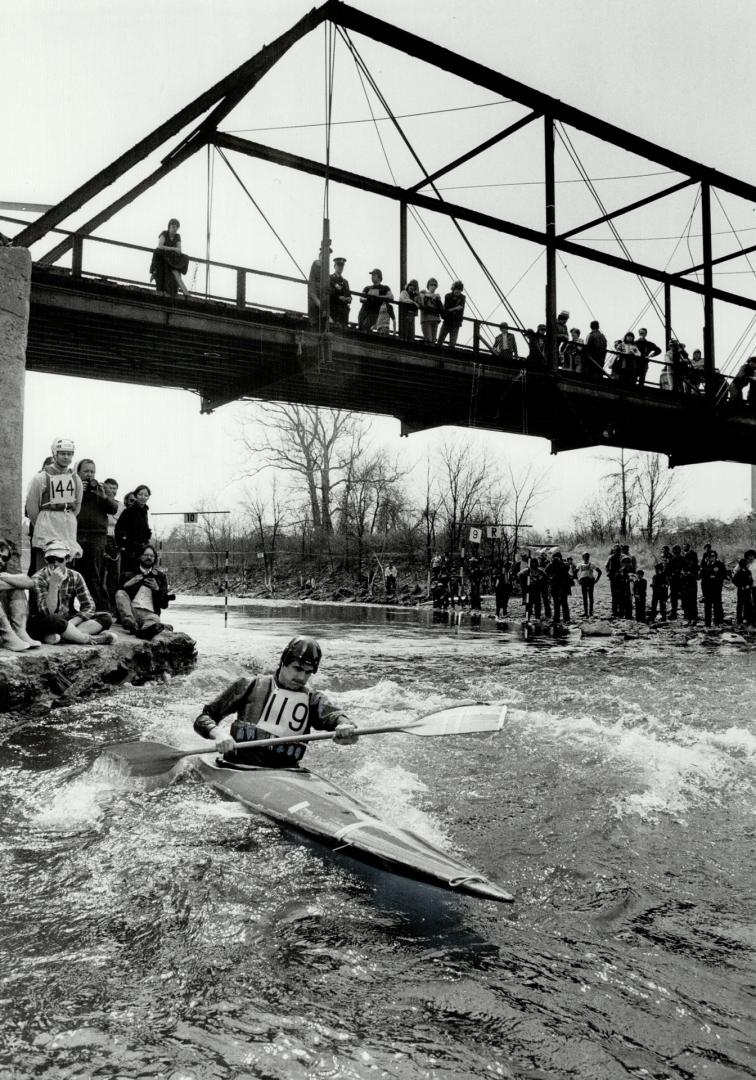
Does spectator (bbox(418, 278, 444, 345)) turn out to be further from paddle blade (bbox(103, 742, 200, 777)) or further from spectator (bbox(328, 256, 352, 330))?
paddle blade (bbox(103, 742, 200, 777))

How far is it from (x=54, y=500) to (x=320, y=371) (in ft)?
20.6

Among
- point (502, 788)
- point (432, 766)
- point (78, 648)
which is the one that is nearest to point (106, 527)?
point (78, 648)

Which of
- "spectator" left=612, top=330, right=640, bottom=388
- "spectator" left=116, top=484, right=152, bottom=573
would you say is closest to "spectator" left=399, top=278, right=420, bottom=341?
"spectator" left=612, top=330, right=640, bottom=388

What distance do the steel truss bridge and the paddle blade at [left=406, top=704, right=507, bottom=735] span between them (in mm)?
8524

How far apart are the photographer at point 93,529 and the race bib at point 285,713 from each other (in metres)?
5.32

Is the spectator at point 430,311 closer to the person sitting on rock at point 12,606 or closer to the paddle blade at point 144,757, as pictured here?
the person sitting on rock at point 12,606

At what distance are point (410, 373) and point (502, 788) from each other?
1015 cm

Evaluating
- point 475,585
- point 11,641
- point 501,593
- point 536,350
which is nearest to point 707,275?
point 536,350

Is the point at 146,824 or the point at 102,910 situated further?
the point at 146,824

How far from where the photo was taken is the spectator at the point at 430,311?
1554 cm

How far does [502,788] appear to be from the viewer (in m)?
6.44

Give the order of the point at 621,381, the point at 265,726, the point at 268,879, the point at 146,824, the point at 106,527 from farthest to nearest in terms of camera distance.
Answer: the point at 621,381
the point at 106,527
the point at 265,726
the point at 146,824
the point at 268,879

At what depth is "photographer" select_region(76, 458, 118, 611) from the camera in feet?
33.7

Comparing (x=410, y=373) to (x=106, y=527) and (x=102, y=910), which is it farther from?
(x=102, y=910)
